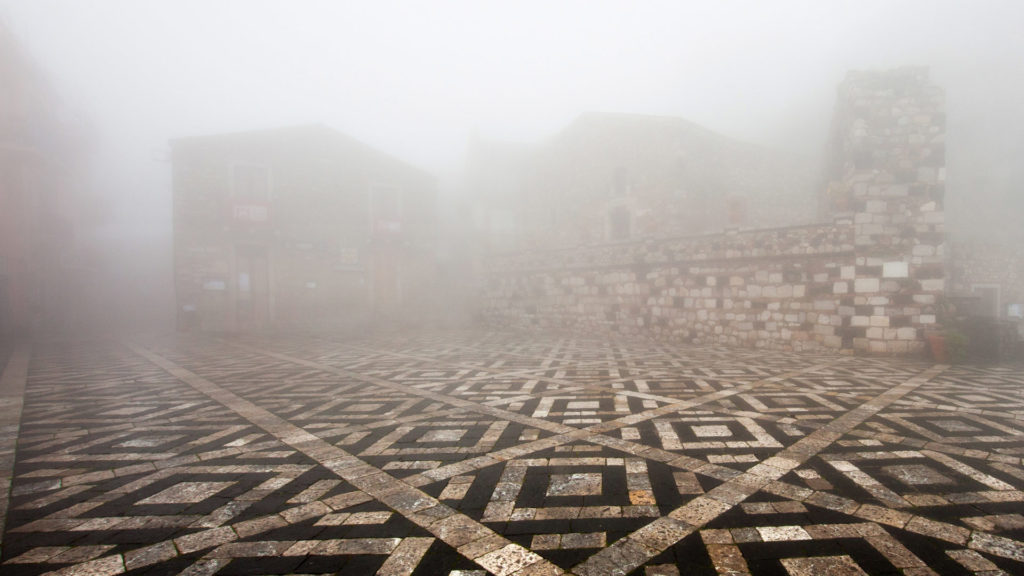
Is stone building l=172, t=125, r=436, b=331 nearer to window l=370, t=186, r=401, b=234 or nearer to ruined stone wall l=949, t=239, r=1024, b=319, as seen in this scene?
window l=370, t=186, r=401, b=234

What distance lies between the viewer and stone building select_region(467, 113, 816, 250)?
20.1 metres

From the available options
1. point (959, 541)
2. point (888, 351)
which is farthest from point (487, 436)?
point (888, 351)

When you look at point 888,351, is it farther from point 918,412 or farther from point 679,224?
point 679,224

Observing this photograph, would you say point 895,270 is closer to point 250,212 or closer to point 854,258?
point 854,258

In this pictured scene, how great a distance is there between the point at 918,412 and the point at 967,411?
1.65 feet

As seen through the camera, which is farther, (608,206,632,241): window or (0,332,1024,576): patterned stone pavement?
(608,206,632,241): window

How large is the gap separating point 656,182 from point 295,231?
49.1 feet

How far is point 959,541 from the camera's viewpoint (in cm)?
212

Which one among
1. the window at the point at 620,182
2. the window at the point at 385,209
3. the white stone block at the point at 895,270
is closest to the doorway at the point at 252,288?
the window at the point at 385,209

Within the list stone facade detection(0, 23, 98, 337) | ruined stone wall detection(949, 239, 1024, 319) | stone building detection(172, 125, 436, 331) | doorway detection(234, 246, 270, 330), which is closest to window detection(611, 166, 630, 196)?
stone building detection(172, 125, 436, 331)

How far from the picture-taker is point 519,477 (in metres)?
2.91

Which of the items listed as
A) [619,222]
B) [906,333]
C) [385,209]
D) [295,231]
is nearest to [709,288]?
[906,333]

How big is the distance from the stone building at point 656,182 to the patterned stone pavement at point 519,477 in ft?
49.6

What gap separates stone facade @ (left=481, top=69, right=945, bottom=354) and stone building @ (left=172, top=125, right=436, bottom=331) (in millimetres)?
11566
